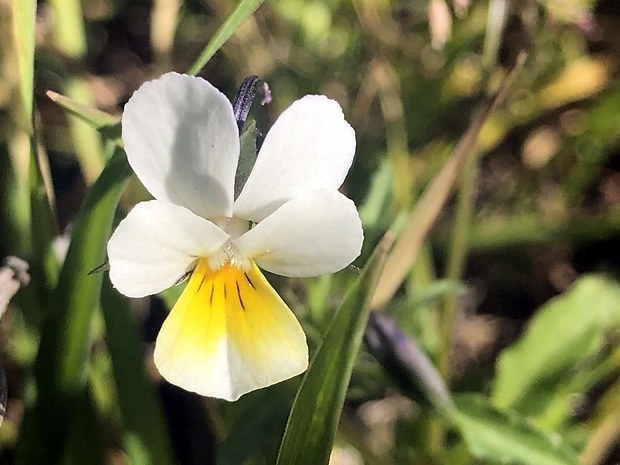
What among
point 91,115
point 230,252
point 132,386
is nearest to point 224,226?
point 230,252

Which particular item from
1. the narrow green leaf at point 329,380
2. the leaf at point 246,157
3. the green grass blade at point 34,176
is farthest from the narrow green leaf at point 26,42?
the narrow green leaf at point 329,380

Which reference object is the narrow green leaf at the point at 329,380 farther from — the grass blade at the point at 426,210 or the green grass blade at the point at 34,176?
the green grass blade at the point at 34,176

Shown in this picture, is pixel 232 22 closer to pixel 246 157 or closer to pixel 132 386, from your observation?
pixel 246 157

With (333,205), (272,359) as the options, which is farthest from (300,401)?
(333,205)

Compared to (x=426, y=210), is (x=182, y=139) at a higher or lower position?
higher

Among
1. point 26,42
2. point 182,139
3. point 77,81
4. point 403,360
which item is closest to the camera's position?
point 182,139

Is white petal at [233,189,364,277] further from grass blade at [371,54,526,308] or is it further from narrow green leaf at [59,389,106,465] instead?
narrow green leaf at [59,389,106,465]

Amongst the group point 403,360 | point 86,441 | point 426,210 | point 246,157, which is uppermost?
point 246,157

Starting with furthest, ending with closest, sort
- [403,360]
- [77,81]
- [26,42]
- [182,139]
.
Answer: [77,81], [403,360], [26,42], [182,139]
